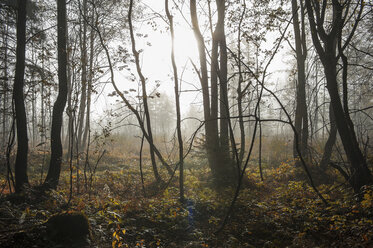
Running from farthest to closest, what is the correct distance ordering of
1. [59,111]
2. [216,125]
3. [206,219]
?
[216,125]
[59,111]
[206,219]

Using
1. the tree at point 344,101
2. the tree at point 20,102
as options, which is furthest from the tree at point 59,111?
the tree at point 344,101

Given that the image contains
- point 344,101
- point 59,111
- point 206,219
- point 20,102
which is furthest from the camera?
point 59,111

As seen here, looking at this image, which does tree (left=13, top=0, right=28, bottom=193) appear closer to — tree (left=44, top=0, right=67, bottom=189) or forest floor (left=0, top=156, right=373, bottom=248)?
tree (left=44, top=0, right=67, bottom=189)

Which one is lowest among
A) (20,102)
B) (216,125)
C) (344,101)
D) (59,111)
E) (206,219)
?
(206,219)

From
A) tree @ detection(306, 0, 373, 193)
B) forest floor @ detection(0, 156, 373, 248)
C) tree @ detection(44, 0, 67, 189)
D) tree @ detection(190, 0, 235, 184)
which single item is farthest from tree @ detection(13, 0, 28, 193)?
tree @ detection(306, 0, 373, 193)

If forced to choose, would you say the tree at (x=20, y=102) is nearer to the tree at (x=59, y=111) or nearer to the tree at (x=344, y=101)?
the tree at (x=59, y=111)

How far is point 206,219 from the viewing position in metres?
5.52

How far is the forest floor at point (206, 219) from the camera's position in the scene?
12.2ft

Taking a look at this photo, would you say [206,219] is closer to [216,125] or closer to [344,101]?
[216,125]

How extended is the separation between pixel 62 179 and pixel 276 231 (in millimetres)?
7634

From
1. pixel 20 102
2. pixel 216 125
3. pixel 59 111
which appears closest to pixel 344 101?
pixel 216 125

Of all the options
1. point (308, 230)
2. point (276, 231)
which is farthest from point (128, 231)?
point (308, 230)

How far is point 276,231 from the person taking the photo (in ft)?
14.7

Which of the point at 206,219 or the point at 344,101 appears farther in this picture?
the point at 206,219
